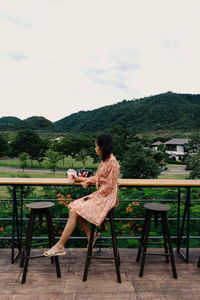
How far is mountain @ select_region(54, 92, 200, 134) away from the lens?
66.0m

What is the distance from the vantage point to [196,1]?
5508mm

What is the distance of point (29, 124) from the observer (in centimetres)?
7500

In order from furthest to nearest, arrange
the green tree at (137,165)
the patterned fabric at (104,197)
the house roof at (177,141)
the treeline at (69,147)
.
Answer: the house roof at (177,141) < the treeline at (69,147) < the green tree at (137,165) < the patterned fabric at (104,197)

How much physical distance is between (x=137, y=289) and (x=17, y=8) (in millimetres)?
6680

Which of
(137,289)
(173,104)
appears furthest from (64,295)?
(173,104)

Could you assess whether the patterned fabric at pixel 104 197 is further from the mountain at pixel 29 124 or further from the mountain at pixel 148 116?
the mountain at pixel 29 124

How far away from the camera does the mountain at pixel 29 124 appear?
7050cm

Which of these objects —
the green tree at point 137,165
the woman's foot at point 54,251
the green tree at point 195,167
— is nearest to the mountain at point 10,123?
the green tree at point 137,165

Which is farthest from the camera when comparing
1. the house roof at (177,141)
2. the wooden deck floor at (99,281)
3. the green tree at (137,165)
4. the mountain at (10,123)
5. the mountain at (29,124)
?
the mountain at (29,124)

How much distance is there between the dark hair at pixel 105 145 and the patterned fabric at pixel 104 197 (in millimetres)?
44

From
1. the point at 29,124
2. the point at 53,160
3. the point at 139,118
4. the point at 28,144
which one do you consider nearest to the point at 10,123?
the point at 29,124

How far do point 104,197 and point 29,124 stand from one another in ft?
249

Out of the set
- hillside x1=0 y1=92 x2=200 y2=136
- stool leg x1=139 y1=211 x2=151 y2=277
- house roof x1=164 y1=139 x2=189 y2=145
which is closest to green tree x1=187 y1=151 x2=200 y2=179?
stool leg x1=139 y1=211 x2=151 y2=277

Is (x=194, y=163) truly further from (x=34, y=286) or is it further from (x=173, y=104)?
(x=173, y=104)
